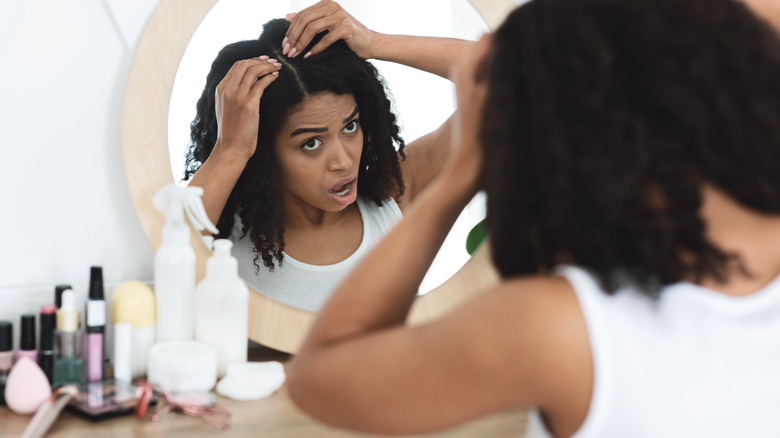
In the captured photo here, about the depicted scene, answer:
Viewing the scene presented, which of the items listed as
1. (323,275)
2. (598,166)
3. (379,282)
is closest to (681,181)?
(598,166)

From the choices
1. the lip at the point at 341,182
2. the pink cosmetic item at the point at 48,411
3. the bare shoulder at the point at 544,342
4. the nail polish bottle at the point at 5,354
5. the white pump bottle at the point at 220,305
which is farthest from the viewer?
the lip at the point at 341,182

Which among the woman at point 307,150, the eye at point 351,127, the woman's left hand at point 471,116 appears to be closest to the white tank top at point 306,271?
the woman at point 307,150

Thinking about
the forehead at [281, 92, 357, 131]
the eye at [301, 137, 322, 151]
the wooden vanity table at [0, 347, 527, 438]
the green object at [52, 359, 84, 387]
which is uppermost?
the forehead at [281, 92, 357, 131]

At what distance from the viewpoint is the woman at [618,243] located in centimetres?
46

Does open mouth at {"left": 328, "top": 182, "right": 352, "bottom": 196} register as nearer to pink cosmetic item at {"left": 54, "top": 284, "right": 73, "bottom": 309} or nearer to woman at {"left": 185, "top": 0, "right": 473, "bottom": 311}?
woman at {"left": 185, "top": 0, "right": 473, "bottom": 311}

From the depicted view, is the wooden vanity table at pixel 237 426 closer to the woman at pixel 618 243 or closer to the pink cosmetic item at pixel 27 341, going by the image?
the pink cosmetic item at pixel 27 341

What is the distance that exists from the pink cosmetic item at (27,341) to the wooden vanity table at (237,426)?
6 centimetres

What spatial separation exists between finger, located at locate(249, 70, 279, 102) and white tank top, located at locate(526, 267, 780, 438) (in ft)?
2.01

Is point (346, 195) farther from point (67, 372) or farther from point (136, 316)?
point (67, 372)

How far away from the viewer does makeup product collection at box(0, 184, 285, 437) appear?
82 centimetres

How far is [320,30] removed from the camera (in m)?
1.03

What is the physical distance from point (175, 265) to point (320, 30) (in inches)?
14.7

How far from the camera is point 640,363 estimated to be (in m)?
0.48

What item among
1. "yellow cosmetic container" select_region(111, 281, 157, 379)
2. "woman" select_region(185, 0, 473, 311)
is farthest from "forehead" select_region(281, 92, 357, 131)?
"yellow cosmetic container" select_region(111, 281, 157, 379)
